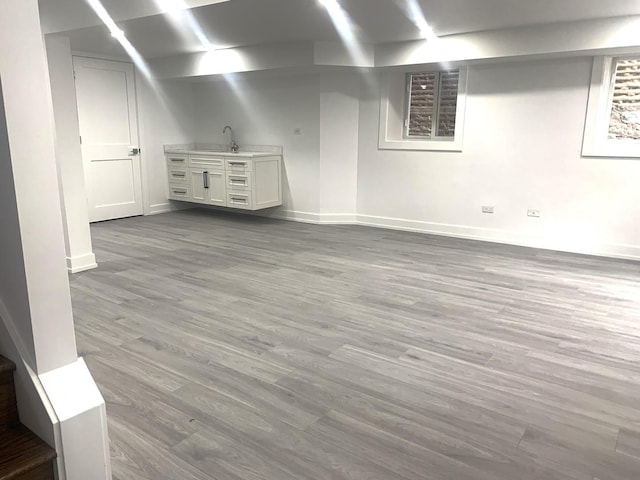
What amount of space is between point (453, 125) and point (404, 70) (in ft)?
2.83

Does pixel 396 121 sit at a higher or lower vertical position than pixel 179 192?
higher

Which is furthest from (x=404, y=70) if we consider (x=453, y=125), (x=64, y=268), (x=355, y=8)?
(x=64, y=268)

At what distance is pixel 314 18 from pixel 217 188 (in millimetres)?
2977

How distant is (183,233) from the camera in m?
5.77

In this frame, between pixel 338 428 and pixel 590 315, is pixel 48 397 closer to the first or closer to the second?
pixel 338 428

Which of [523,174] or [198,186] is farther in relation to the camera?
[198,186]

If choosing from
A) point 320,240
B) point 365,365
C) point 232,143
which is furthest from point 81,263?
point 232,143

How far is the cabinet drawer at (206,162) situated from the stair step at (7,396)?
17.4ft

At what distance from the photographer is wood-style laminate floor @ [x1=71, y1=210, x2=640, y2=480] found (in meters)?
1.83

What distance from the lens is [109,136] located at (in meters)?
6.43

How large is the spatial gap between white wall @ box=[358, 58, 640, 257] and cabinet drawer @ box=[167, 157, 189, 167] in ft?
8.75

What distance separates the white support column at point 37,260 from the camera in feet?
3.76

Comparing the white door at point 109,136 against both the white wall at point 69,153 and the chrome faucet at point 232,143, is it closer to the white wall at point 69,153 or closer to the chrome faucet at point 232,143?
the chrome faucet at point 232,143

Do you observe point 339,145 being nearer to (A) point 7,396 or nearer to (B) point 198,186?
(B) point 198,186
